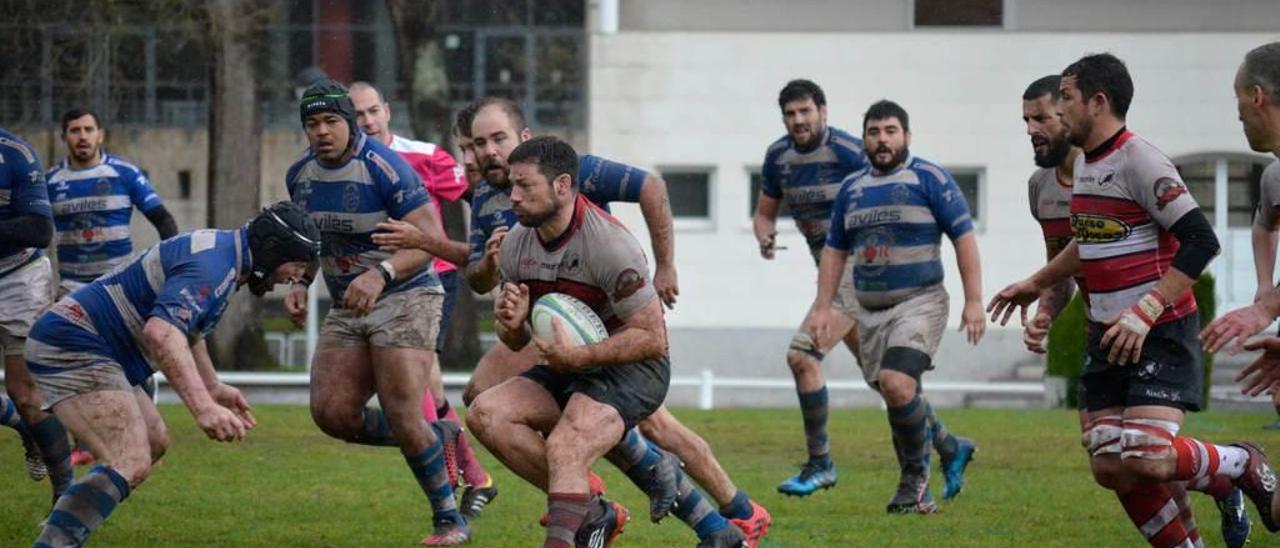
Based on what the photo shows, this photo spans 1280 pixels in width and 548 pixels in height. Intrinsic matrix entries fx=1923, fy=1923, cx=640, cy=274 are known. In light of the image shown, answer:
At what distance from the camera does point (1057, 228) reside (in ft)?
32.3

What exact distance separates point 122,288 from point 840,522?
4.25 meters

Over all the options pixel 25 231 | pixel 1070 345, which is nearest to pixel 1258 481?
pixel 25 231

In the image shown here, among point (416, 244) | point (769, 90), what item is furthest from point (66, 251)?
point (769, 90)

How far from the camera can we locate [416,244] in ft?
30.0

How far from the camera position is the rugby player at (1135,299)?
738 centimetres

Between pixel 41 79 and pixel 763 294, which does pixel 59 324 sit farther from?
pixel 763 294

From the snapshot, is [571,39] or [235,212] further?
[571,39]

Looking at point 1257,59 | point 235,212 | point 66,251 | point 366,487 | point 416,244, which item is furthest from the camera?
point 235,212

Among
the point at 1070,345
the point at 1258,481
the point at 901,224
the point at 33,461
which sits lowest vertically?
the point at 1070,345

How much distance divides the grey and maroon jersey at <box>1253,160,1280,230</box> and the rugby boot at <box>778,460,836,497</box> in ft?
13.4

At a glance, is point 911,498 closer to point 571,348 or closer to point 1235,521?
point 1235,521

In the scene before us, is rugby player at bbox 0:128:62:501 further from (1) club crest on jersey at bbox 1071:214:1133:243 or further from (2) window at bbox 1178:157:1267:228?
(2) window at bbox 1178:157:1267:228

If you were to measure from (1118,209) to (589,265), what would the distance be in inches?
83.0

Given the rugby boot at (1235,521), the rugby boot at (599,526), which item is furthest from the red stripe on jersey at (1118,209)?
the rugby boot at (599,526)
